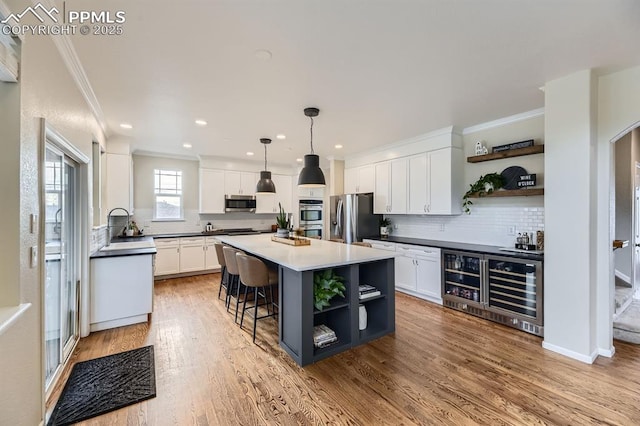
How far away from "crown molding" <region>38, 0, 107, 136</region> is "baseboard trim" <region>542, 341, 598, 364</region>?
4.79 meters

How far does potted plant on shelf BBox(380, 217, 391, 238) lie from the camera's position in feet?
18.1

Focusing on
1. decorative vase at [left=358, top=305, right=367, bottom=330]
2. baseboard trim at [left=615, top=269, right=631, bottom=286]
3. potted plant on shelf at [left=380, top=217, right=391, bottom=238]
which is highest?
potted plant on shelf at [left=380, top=217, right=391, bottom=238]

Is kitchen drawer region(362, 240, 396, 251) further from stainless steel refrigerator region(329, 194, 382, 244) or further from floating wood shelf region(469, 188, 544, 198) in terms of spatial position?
floating wood shelf region(469, 188, 544, 198)

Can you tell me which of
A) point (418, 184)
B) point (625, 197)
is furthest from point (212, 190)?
point (625, 197)

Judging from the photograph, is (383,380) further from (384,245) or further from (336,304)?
(384,245)

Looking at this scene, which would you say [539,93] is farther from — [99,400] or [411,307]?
[99,400]

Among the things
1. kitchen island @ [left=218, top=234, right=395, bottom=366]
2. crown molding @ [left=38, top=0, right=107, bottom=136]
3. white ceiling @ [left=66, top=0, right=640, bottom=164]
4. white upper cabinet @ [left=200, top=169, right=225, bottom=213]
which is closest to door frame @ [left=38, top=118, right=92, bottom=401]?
crown molding @ [left=38, top=0, right=107, bottom=136]

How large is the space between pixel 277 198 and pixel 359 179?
2267mm

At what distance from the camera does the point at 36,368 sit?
170cm

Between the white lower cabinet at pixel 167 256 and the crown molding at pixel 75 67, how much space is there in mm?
2727

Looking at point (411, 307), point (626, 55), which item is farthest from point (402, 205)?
point (626, 55)

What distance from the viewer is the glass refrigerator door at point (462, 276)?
3707mm

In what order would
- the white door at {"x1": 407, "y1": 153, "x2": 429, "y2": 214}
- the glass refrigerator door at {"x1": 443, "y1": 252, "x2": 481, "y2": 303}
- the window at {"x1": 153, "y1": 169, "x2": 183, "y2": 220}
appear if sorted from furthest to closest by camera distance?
1. the window at {"x1": 153, "y1": 169, "x2": 183, "y2": 220}
2. the white door at {"x1": 407, "y1": 153, "x2": 429, "y2": 214}
3. the glass refrigerator door at {"x1": 443, "y1": 252, "x2": 481, "y2": 303}

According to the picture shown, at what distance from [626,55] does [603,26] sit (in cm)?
65
